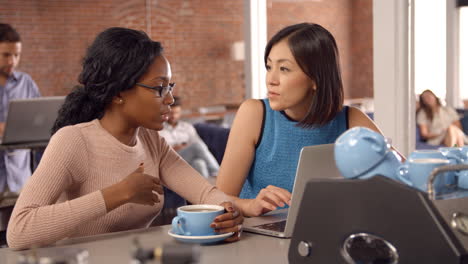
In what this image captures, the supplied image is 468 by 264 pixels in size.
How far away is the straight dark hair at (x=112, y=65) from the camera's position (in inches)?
68.7

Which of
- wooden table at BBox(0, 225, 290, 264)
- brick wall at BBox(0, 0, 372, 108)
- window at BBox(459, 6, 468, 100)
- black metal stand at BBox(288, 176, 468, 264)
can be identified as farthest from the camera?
brick wall at BBox(0, 0, 372, 108)

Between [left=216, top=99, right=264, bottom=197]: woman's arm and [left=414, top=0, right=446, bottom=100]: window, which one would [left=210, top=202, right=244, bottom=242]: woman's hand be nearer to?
[left=216, top=99, right=264, bottom=197]: woman's arm

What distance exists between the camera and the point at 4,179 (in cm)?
516

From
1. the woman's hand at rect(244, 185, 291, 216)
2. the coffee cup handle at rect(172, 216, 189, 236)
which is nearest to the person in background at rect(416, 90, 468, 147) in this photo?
the woman's hand at rect(244, 185, 291, 216)

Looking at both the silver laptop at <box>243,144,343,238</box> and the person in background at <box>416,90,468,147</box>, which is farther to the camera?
the person in background at <box>416,90,468,147</box>

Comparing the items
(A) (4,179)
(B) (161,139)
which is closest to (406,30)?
(B) (161,139)

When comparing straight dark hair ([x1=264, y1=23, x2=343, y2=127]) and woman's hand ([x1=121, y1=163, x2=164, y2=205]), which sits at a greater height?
straight dark hair ([x1=264, y1=23, x2=343, y2=127])

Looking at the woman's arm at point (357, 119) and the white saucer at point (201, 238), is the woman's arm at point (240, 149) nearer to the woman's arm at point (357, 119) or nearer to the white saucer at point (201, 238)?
the woman's arm at point (357, 119)

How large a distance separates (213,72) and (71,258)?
31.0ft

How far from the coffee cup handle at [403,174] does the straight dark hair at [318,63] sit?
0.92 m

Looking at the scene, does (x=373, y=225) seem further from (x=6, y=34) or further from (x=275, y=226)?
(x=6, y=34)

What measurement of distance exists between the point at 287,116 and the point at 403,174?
3.41ft

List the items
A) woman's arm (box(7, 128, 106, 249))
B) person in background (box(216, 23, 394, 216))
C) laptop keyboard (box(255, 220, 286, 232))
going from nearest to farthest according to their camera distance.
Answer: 1. woman's arm (box(7, 128, 106, 249))
2. laptop keyboard (box(255, 220, 286, 232))
3. person in background (box(216, 23, 394, 216))

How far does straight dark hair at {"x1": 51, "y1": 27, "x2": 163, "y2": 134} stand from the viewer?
5.72 feet
